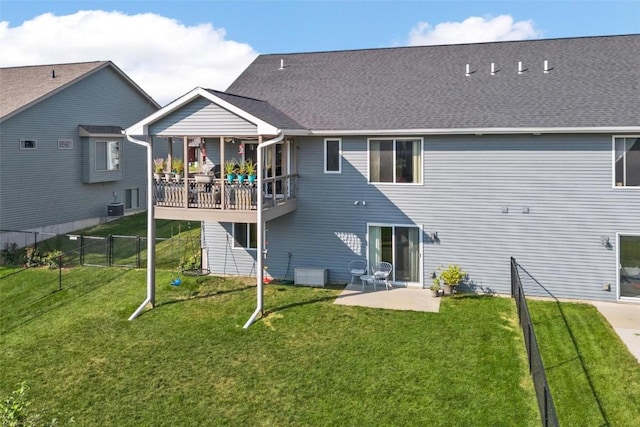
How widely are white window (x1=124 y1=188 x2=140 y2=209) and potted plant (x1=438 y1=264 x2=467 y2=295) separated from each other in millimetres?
18883

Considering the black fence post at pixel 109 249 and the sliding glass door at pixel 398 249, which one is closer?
the sliding glass door at pixel 398 249

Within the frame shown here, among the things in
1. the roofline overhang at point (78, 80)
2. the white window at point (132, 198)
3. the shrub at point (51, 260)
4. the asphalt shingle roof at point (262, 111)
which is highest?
the roofline overhang at point (78, 80)

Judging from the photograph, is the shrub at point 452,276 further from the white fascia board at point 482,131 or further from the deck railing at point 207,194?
the deck railing at point 207,194

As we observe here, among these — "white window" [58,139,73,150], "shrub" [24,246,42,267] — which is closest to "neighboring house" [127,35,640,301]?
"shrub" [24,246,42,267]

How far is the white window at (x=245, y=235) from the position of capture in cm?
1488

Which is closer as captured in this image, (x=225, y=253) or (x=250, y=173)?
(x=250, y=173)

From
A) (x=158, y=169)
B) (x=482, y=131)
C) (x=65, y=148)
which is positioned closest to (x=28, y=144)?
(x=65, y=148)

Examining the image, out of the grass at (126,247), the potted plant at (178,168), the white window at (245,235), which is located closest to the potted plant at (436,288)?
the white window at (245,235)

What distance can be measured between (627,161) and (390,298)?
6.82 metres

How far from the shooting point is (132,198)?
26.4m

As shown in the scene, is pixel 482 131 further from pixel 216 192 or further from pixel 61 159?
pixel 61 159

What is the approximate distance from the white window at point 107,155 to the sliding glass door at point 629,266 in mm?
21623

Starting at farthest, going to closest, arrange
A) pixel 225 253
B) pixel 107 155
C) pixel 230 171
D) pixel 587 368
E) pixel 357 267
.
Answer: pixel 107 155, pixel 225 253, pixel 357 267, pixel 230 171, pixel 587 368

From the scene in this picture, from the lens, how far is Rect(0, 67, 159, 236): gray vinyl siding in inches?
750
